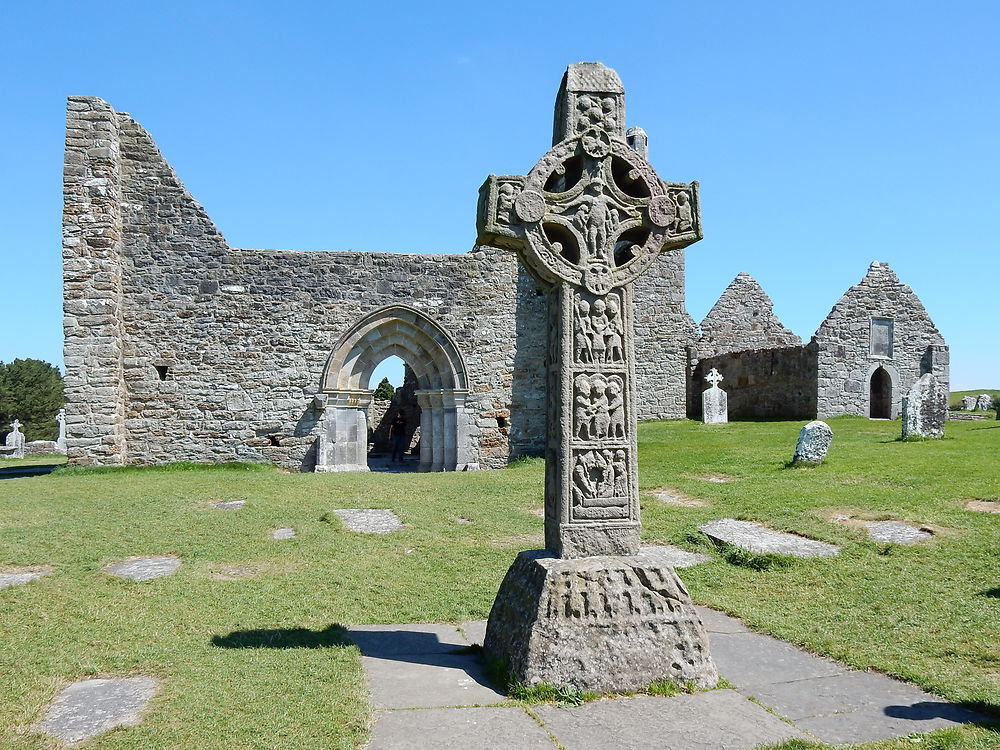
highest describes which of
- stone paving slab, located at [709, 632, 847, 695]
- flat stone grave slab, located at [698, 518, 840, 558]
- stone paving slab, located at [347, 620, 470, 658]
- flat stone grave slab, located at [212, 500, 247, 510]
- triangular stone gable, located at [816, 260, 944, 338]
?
triangular stone gable, located at [816, 260, 944, 338]

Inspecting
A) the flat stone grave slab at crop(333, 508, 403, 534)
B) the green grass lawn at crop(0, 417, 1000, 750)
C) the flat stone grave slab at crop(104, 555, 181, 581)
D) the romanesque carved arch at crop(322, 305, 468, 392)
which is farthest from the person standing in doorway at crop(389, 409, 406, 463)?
the flat stone grave slab at crop(104, 555, 181, 581)

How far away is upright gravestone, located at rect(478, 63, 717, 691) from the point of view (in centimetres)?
366

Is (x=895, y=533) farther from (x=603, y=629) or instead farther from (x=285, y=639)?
(x=285, y=639)

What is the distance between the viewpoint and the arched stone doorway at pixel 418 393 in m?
13.9

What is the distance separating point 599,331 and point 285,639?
2327mm

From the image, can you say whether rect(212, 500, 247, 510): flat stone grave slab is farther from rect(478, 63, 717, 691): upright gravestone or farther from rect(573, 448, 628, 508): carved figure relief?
rect(573, 448, 628, 508): carved figure relief

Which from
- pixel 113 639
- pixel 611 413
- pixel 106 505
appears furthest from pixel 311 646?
pixel 106 505

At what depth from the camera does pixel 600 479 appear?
156 inches

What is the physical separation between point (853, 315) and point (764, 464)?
939 centimetres

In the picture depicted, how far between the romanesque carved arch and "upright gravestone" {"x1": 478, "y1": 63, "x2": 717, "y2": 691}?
1012 cm

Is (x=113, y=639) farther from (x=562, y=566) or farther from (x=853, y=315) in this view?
(x=853, y=315)

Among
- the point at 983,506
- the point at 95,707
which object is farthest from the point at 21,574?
the point at 983,506

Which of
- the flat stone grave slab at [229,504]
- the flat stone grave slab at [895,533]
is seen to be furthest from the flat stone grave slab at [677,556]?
the flat stone grave slab at [229,504]

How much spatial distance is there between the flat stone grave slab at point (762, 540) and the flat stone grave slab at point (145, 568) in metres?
4.45
